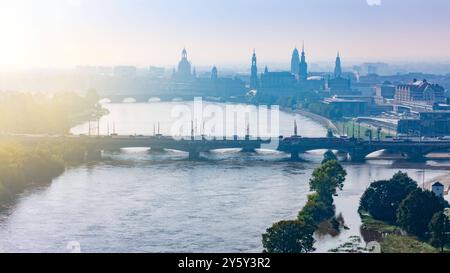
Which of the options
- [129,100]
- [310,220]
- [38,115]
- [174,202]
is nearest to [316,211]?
[310,220]

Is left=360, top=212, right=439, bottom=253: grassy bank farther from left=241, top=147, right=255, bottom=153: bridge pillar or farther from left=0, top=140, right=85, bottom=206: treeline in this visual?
left=241, top=147, right=255, bottom=153: bridge pillar

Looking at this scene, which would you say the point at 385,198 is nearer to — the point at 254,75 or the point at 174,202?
the point at 174,202

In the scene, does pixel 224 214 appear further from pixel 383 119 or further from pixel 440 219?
pixel 383 119

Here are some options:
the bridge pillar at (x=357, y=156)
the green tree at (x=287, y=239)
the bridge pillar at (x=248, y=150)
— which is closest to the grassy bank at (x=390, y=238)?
the green tree at (x=287, y=239)

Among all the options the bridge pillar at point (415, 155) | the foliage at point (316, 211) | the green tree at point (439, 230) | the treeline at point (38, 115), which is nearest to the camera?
the green tree at point (439, 230)

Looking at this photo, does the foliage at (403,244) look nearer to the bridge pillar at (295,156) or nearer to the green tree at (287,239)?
the green tree at (287,239)
